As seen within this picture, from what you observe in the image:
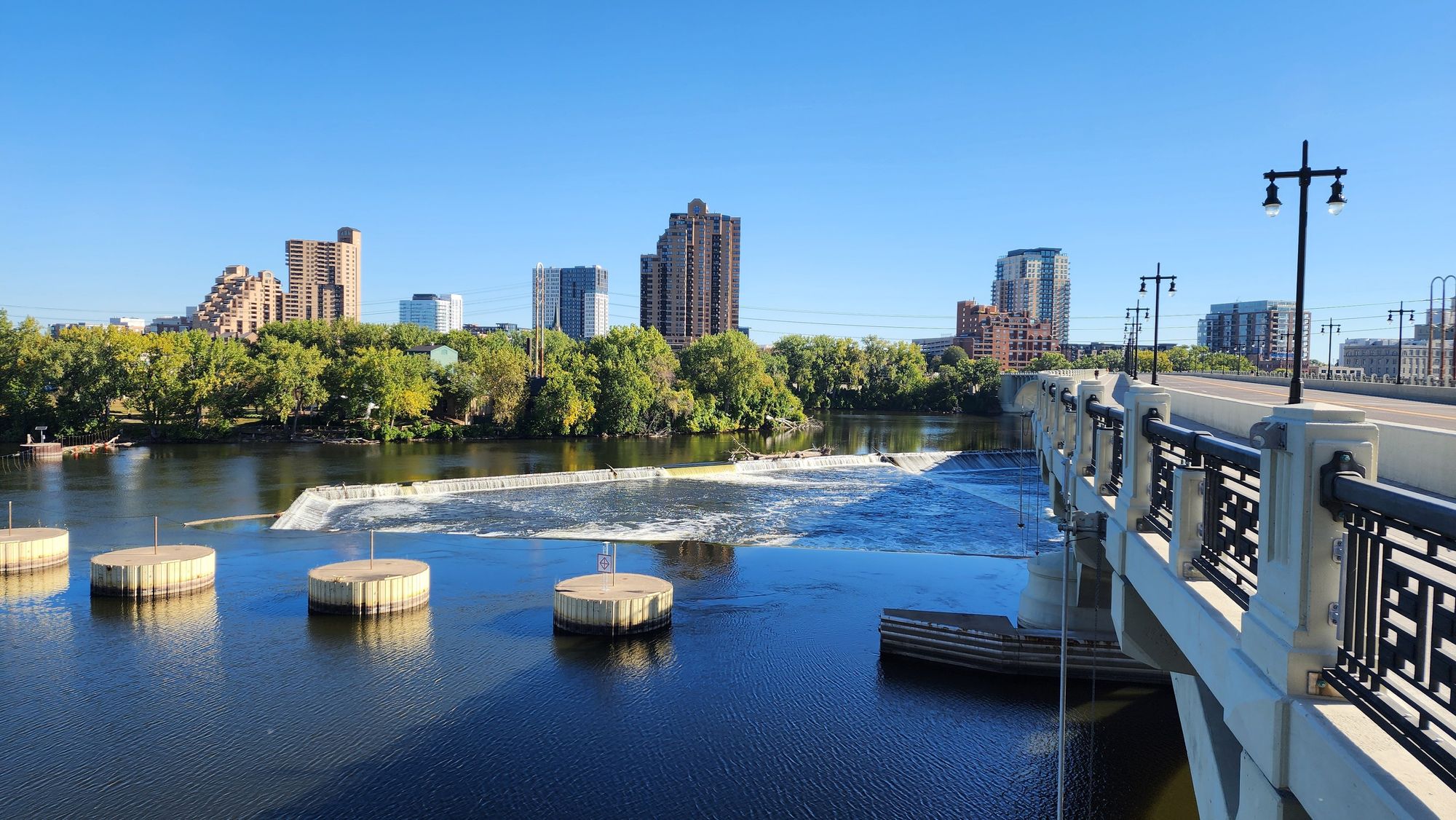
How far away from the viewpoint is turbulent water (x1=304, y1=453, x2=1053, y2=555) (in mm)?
37000

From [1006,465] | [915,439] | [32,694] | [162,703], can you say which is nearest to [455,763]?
[162,703]

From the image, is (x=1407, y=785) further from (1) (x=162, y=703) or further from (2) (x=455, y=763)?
(1) (x=162, y=703)

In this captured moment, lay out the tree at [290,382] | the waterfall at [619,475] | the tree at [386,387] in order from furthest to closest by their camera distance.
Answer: the tree at [386,387]
the tree at [290,382]
the waterfall at [619,475]

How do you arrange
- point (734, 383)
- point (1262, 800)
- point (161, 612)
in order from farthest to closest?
point (734, 383) < point (161, 612) < point (1262, 800)

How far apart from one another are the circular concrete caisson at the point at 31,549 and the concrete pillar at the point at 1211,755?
3347 centimetres

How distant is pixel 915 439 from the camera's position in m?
80.5

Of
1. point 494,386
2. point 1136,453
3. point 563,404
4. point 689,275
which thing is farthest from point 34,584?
point 689,275

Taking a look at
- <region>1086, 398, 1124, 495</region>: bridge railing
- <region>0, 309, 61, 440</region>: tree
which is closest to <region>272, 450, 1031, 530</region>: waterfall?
<region>1086, 398, 1124, 495</region>: bridge railing

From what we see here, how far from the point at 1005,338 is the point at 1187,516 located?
18472cm

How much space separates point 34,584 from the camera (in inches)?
1083

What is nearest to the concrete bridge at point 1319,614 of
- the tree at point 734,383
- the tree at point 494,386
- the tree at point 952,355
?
the tree at point 494,386

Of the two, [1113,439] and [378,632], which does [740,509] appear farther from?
[1113,439]

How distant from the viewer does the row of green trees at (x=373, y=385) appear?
72.8 m

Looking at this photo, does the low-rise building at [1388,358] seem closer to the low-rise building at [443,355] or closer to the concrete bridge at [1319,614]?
the low-rise building at [443,355]
